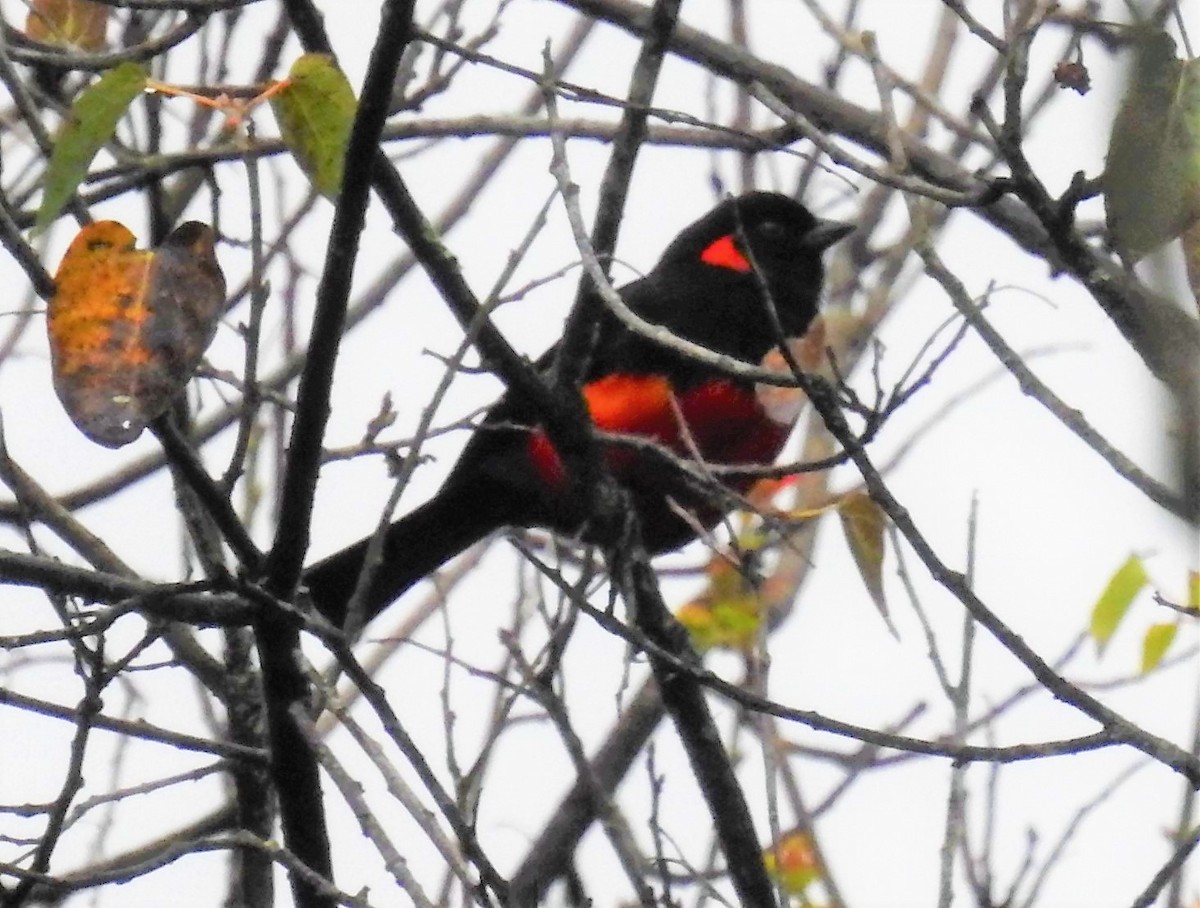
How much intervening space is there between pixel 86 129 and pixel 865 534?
117 centimetres

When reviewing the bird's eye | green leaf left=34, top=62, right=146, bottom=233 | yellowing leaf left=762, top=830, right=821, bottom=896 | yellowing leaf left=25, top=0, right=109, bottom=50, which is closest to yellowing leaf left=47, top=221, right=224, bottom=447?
green leaf left=34, top=62, right=146, bottom=233

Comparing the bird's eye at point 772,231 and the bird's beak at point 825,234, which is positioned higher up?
the bird's eye at point 772,231

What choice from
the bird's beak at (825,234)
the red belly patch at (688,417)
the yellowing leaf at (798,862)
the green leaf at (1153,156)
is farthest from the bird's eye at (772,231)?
the green leaf at (1153,156)

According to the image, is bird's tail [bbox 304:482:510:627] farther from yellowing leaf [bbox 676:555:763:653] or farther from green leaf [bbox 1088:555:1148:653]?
green leaf [bbox 1088:555:1148:653]

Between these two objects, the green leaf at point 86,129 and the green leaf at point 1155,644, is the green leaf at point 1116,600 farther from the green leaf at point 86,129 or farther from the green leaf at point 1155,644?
the green leaf at point 86,129

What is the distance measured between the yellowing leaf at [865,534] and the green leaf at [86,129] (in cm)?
113

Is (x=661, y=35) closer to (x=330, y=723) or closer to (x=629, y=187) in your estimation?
(x=629, y=187)

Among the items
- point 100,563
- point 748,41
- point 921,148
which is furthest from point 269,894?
point 748,41

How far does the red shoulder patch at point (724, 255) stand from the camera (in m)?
4.12

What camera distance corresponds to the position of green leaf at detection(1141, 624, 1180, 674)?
2930 mm

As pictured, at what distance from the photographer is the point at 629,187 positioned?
2279 millimetres

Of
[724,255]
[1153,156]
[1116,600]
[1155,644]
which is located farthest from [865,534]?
[724,255]

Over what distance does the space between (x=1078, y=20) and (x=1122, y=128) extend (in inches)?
32.6

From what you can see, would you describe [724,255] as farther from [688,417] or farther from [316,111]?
[316,111]
